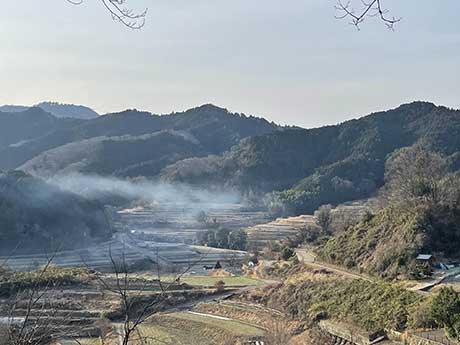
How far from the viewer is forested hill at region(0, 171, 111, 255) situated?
1793 inches

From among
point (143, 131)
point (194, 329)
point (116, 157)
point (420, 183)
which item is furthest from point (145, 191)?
point (194, 329)

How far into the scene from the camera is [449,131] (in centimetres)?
6862

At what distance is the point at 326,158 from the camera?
2953 inches

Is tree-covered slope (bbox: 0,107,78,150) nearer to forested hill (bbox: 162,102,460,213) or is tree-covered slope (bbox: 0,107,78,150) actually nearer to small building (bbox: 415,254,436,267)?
forested hill (bbox: 162,102,460,213)

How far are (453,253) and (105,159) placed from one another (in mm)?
68085

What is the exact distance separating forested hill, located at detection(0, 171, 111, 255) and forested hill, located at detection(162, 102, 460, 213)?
18.3 meters

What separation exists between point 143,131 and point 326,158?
2063 inches

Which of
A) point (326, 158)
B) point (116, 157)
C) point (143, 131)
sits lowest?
point (326, 158)

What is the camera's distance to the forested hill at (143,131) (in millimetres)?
91663

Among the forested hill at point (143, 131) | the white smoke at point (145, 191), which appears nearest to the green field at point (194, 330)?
the white smoke at point (145, 191)

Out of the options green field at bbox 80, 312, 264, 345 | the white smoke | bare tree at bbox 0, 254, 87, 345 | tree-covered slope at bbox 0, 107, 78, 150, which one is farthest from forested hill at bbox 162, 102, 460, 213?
bare tree at bbox 0, 254, 87, 345

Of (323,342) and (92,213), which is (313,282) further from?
(92,213)

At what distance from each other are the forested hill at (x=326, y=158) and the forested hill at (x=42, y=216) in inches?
722

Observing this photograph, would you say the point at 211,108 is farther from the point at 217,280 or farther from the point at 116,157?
the point at 217,280
